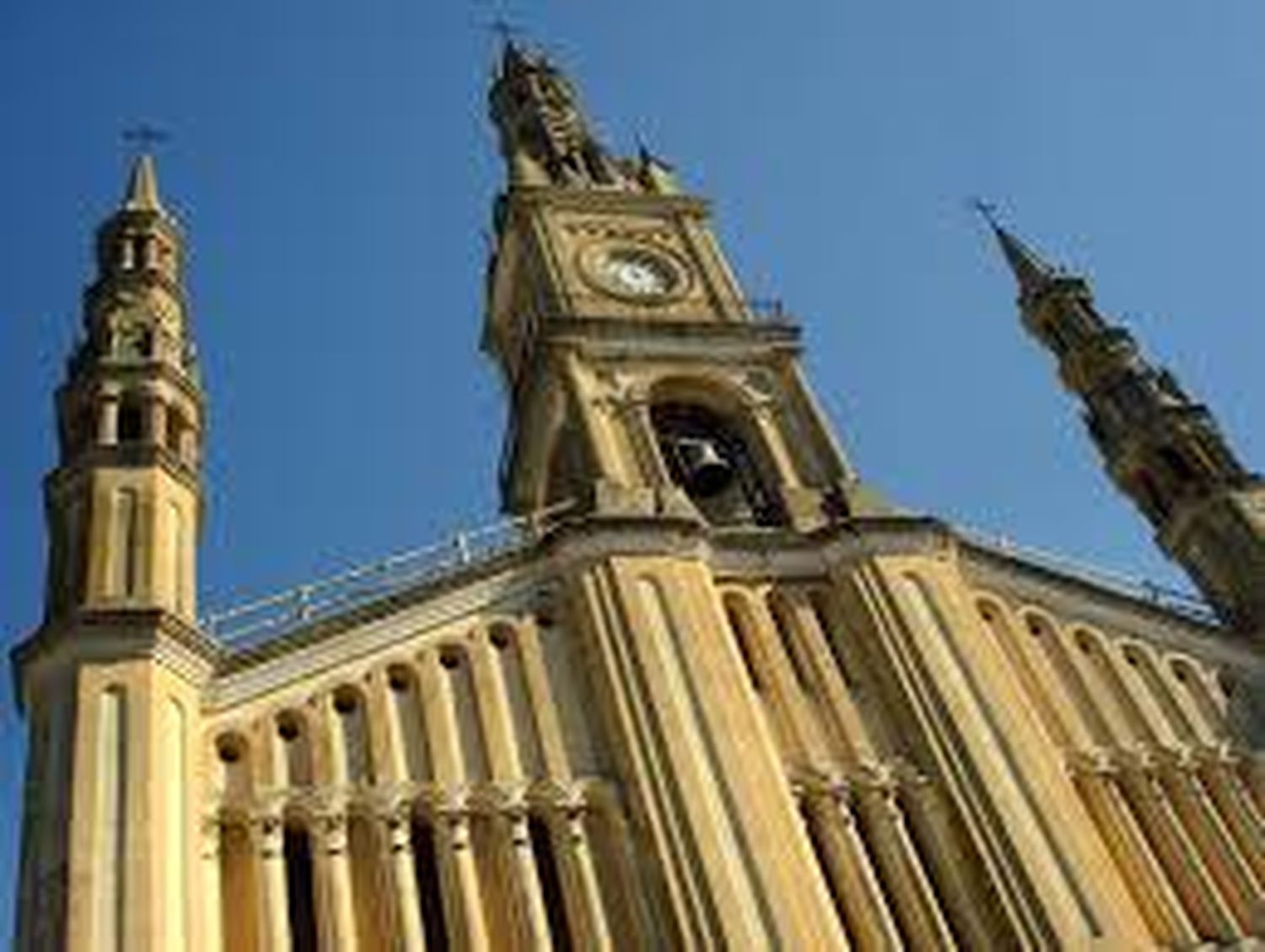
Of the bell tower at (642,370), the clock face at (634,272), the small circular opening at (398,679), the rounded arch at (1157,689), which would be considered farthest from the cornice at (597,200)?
the small circular opening at (398,679)

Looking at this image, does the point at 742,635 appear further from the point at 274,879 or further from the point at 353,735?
the point at 274,879

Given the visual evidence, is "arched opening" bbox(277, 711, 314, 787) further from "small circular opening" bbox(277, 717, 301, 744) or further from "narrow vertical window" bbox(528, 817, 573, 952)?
"narrow vertical window" bbox(528, 817, 573, 952)

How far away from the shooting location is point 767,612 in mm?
26875

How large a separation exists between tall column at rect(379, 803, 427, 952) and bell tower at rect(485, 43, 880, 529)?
6.56 metres

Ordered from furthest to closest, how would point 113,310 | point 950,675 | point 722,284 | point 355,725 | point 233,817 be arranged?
point 722,284 < point 113,310 < point 950,675 < point 355,725 < point 233,817

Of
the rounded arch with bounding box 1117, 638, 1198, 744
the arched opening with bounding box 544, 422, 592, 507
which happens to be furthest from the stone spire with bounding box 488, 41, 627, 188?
the rounded arch with bounding box 1117, 638, 1198, 744

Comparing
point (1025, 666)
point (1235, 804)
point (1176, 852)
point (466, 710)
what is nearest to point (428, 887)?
point (466, 710)

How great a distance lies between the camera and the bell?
101 ft

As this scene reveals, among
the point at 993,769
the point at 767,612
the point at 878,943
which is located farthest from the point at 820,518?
the point at 878,943

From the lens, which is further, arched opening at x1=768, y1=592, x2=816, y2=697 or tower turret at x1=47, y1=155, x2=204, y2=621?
arched opening at x1=768, y1=592, x2=816, y2=697

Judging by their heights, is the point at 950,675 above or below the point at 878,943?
above

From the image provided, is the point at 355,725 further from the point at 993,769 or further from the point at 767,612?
the point at 993,769

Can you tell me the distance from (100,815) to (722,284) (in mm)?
17726

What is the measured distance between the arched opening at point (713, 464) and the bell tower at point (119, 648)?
815 cm
